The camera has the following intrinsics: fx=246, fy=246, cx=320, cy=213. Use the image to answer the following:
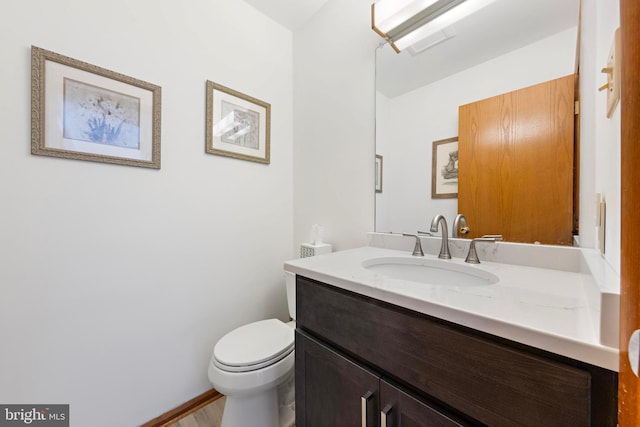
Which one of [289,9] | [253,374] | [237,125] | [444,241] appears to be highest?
[289,9]

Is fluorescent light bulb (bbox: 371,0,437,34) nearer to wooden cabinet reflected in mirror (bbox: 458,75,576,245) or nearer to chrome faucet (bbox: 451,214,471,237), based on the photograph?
wooden cabinet reflected in mirror (bbox: 458,75,576,245)

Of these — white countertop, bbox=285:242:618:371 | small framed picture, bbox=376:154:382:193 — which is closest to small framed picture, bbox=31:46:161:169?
white countertop, bbox=285:242:618:371

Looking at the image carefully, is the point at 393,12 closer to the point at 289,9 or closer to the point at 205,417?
the point at 289,9

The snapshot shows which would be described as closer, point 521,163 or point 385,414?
point 385,414

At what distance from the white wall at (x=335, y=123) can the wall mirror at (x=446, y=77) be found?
9 cm

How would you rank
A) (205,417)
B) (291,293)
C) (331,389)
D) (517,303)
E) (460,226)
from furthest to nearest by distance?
(291,293)
(205,417)
(460,226)
(331,389)
(517,303)

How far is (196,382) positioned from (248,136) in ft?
4.73

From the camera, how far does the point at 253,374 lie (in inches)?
38.7

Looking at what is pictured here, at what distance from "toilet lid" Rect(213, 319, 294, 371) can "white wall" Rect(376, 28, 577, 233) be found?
741mm

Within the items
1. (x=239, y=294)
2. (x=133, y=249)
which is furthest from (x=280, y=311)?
(x=133, y=249)

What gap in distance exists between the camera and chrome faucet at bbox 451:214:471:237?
1023 mm

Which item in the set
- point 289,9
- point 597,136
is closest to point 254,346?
point 597,136

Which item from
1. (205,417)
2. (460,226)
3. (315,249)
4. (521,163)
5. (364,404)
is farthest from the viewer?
(315,249)

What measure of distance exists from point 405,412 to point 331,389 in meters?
0.26
